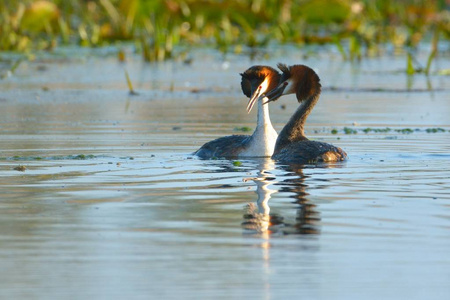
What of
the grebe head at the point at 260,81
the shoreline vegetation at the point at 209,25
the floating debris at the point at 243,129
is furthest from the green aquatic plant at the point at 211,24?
the grebe head at the point at 260,81

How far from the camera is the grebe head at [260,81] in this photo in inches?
456

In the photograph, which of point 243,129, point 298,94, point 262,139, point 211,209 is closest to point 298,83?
point 298,94

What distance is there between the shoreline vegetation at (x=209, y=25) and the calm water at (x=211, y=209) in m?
11.1

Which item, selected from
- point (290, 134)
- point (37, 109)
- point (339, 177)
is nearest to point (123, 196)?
point (339, 177)

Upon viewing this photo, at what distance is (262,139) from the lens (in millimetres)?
11344

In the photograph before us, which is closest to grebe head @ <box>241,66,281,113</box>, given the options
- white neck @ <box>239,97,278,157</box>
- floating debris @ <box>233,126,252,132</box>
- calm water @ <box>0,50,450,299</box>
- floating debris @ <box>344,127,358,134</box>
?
white neck @ <box>239,97,278,157</box>

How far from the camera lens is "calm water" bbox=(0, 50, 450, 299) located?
5602 mm

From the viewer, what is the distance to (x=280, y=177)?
375 inches

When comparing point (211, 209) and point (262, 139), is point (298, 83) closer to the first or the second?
point (262, 139)

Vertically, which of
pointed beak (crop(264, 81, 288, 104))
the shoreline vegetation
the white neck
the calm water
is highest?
the shoreline vegetation

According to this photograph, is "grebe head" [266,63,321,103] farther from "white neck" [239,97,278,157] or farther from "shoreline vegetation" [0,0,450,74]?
"shoreline vegetation" [0,0,450,74]

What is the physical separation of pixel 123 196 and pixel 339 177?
197 cm

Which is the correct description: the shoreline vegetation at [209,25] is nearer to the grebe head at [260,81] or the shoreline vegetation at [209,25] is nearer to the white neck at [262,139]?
the grebe head at [260,81]

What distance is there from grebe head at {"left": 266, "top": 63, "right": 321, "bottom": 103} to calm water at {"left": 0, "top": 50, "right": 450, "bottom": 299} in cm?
74
